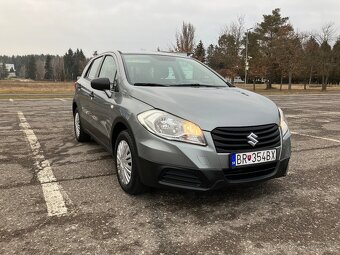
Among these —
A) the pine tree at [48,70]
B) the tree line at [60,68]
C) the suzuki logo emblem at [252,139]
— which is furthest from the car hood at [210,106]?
the pine tree at [48,70]

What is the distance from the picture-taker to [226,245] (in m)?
2.77

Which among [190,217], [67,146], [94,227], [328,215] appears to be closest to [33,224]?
[94,227]

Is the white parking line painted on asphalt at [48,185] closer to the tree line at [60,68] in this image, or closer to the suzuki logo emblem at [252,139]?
the suzuki logo emblem at [252,139]

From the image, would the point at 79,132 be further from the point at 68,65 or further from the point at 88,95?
the point at 68,65

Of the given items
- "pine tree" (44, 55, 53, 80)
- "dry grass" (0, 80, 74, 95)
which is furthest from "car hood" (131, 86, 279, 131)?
"pine tree" (44, 55, 53, 80)

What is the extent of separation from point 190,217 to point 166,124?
913 millimetres

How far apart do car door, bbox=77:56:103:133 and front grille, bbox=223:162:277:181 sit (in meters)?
2.53

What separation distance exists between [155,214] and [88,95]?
9.02ft

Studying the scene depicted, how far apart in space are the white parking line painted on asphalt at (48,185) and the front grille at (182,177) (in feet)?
3.44

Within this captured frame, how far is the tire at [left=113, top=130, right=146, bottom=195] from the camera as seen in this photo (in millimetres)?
3581

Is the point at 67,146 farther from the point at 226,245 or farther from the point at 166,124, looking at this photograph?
the point at 226,245

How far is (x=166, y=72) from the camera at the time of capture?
460 centimetres

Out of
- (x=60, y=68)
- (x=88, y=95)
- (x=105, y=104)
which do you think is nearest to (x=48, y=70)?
(x=60, y=68)

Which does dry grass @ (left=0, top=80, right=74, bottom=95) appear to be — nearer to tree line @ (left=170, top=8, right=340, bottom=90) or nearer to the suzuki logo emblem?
tree line @ (left=170, top=8, right=340, bottom=90)
